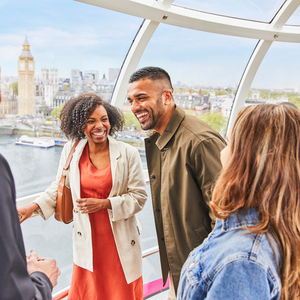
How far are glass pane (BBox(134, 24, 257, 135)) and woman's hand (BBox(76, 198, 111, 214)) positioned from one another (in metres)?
2.21

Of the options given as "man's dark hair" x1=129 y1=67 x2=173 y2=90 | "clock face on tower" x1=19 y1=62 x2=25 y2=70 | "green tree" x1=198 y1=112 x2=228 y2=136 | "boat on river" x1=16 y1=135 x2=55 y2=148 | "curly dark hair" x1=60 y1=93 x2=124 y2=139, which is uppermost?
"clock face on tower" x1=19 y1=62 x2=25 y2=70

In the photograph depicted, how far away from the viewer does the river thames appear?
2.99 m

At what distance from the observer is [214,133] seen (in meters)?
1.76

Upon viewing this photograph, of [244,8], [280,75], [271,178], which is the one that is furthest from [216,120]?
[271,178]

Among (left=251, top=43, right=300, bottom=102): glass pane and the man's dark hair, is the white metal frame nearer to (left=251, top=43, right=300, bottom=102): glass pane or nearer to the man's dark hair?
(left=251, top=43, right=300, bottom=102): glass pane

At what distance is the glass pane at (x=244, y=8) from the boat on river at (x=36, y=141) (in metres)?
2.25

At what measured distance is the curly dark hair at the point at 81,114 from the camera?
2.17 m

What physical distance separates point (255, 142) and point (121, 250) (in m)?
1.54

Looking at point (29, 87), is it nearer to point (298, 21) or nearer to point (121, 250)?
point (121, 250)

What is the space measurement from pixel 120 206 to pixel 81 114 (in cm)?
75

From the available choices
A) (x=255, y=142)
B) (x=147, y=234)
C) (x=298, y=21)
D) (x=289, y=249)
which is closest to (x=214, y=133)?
(x=255, y=142)

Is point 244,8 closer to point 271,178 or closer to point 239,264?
point 271,178

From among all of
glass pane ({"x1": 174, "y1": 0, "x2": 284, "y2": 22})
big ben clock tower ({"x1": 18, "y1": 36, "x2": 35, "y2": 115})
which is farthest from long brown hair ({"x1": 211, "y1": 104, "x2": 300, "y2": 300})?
glass pane ({"x1": 174, "y1": 0, "x2": 284, "y2": 22})

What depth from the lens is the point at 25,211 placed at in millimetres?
1962
